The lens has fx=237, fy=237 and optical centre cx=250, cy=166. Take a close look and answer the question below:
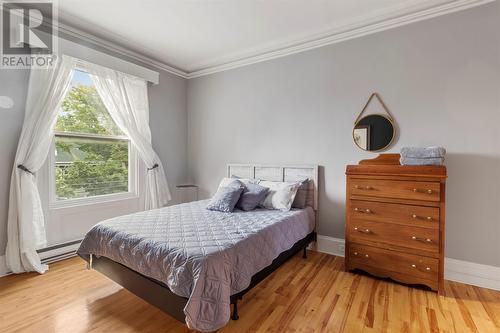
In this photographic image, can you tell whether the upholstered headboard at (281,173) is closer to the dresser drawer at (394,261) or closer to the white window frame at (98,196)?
the dresser drawer at (394,261)

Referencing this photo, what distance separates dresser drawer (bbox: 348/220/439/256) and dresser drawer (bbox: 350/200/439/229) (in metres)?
0.04

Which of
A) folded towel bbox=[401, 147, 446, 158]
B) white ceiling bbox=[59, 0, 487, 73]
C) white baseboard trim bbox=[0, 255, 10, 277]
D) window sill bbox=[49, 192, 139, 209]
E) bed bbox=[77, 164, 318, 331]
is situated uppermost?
white ceiling bbox=[59, 0, 487, 73]

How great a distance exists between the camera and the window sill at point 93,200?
9.27 ft

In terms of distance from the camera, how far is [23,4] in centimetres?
243

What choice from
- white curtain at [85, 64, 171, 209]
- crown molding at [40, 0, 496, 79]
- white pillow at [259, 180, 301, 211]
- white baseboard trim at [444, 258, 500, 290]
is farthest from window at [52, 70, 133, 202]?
white baseboard trim at [444, 258, 500, 290]

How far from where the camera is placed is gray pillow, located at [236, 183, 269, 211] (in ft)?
9.43

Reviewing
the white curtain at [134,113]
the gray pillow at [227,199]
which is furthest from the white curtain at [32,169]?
the gray pillow at [227,199]

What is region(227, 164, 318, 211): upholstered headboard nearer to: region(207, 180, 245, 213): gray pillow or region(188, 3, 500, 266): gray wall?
region(188, 3, 500, 266): gray wall

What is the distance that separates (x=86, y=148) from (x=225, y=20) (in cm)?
239

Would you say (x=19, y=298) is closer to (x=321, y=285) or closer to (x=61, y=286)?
(x=61, y=286)

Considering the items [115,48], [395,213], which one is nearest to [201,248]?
[395,213]

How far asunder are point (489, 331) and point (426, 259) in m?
0.58

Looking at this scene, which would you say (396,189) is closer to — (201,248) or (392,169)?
(392,169)

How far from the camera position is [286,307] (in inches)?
76.9
